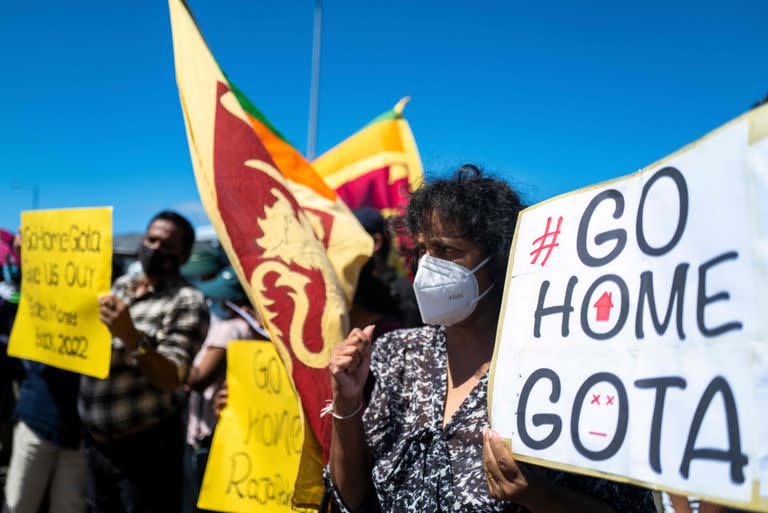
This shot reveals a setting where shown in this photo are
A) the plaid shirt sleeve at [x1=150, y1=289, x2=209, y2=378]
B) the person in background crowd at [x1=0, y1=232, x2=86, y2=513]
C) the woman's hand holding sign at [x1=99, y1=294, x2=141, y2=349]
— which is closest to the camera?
the woman's hand holding sign at [x1=99, y1=294, x2=141, y2=349]

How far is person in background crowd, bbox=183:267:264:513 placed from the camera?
328 centimetres

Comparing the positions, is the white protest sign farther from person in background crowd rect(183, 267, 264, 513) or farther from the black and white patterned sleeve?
person in background crowd rect(183, 267, 264, 513)

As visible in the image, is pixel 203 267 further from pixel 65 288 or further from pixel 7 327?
pixel 65 288

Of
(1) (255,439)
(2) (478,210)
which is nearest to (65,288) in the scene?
(1) (255,439)

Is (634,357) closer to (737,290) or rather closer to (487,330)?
(737,290)

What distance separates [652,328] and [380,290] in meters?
1.68

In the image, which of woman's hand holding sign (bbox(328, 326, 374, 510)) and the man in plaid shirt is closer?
woman's hand holding sign (bbox(328, 326, 374, 510))

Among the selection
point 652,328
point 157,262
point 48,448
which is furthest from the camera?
point 48,448

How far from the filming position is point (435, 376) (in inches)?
70.0

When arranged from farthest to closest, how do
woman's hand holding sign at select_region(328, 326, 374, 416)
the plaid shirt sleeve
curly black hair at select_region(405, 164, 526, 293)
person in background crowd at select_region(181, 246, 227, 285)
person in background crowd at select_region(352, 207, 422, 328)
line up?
person in background crowd at select_region(181, 246, 227, 285), the plaid shirt sleeve, person in background crowd at select_region(352, 207, 422, 328), curly black hair at select_region(405, 164, 526, 293), woman's hand holding sign at select_region(328, 326, 374, 416)

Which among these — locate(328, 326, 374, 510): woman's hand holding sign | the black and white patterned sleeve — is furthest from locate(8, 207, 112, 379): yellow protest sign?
the black and white patterned sleeve

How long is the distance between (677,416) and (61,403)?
315 cm

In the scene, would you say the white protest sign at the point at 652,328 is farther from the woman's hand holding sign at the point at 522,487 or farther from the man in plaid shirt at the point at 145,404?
the man in plaid shirt at the point at 145,404

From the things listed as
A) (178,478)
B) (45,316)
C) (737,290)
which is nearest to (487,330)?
(737,290)
